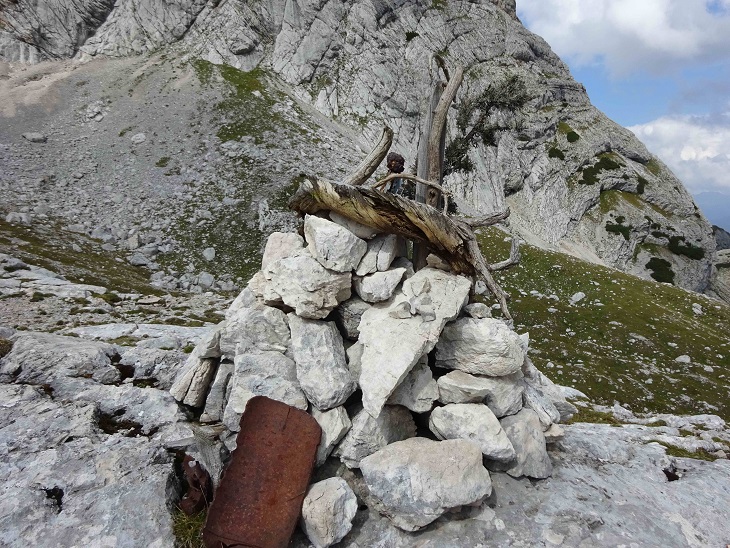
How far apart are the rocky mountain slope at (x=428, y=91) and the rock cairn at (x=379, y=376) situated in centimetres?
3221

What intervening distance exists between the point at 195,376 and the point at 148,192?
32.7 metres

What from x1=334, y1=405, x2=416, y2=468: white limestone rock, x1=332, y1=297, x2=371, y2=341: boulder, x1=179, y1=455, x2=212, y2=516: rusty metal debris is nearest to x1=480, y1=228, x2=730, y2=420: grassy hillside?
x1=334, y1=405, x2=416, y2=468: white limestone rock

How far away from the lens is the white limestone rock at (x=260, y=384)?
24.3ft

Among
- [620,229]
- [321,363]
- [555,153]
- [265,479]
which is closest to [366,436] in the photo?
[321,363]

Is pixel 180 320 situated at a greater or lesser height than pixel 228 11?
lesser

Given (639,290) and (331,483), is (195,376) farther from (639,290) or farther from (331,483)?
(639,290)

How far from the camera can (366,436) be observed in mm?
7070

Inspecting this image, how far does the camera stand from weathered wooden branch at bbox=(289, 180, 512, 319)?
7516 mm

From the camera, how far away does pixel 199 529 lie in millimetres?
5906

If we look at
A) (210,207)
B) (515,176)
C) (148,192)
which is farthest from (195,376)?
(515,176)

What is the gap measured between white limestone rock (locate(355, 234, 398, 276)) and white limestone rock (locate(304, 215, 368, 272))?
26 cm

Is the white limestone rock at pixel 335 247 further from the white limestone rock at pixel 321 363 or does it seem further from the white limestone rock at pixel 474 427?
the white limestone rock at pixel 474 427

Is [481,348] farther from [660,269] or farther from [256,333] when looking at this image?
[660,269]

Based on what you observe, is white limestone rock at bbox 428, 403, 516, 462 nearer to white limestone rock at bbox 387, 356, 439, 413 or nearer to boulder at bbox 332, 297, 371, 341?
white limestone rock at bbox 387, 356, 439, 413
